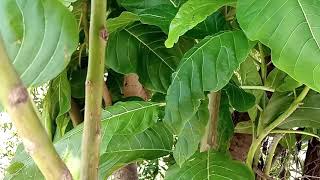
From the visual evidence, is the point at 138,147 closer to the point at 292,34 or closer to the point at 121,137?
the point at 121,137

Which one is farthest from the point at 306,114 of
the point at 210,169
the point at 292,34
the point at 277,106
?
the point at 292,34

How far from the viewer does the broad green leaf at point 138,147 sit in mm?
692

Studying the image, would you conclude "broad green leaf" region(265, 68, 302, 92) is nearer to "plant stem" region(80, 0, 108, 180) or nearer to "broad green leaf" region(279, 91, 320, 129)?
"broad green leaf" region(279, 91, 320, 129)

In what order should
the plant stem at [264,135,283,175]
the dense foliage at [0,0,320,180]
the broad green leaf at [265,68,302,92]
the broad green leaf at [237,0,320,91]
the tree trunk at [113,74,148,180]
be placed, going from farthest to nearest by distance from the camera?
the tree trunk at [113,74,148,180] → the plant stem at [264,135,283,175] → the broad green leaf at [265,68,302,92] → the broad green leaf at [237,0,320,91] → the dense foliage at [0,0,320,180]

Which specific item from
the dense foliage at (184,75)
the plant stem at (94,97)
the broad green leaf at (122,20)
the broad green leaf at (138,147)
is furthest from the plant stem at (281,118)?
the plant stem at (94,97)

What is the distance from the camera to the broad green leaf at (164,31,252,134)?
0.53 m

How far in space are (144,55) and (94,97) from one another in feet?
1.49

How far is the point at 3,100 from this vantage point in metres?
0.21

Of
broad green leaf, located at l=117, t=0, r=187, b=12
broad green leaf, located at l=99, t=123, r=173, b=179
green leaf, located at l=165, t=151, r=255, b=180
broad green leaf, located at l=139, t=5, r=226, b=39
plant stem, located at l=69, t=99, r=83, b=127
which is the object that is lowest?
green leaf, located at l=165, t=151, r=255, b=180

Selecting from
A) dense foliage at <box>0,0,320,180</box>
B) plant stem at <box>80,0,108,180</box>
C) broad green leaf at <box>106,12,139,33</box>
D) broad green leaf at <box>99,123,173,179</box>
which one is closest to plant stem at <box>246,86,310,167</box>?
dense foliage at <box>0,0,320,180</box>

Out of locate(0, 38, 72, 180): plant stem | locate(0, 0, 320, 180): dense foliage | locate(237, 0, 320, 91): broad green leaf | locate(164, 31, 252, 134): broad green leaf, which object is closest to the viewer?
locate(0, 38, 72, 180): plant stem

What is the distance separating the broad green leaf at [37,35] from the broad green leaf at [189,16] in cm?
15

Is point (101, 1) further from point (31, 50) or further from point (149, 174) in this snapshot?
point (149, 174)

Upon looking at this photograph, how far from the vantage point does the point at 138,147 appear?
71cm
